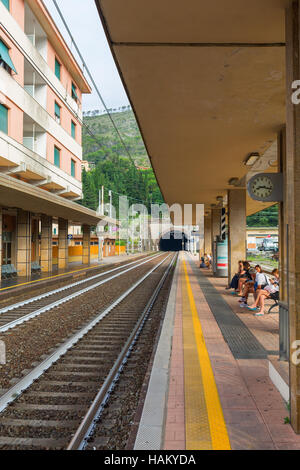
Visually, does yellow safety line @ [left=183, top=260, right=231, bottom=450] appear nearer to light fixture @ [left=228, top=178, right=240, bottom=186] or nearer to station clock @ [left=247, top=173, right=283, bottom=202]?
station clock @ [left=247, top=173, right=283, bottom=202]

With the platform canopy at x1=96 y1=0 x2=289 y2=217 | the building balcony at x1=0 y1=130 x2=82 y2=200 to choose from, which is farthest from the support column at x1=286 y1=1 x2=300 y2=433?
the building balcony at x1=0 y1=130 x2=82 y2=200

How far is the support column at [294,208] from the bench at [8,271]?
61.6 feet

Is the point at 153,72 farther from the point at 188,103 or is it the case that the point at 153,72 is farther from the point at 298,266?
the point at 298,266

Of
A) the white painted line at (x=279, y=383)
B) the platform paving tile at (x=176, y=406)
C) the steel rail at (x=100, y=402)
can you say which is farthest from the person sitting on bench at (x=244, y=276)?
the white painted line at (x=279, y=383)

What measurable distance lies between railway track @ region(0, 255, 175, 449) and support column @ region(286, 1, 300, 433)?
2192 millimetres

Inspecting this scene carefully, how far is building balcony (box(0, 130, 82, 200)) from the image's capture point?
18812 millimetres

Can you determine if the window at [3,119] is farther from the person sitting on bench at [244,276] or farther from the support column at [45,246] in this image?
the person sitting on bench at [244,276]

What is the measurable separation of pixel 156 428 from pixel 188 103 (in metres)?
5.19

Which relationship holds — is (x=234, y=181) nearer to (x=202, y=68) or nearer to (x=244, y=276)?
(x=244, y=276)

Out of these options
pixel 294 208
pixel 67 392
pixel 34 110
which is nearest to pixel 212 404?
pixel 67 392

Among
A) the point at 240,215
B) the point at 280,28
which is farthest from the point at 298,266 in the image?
the point at 240,215

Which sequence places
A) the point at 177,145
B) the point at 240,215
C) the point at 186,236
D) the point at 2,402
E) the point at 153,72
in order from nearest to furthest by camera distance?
the point at 2,402 → the point at 153,72 → the point at 177,145 → the point at 240,215 → the point at 186,236

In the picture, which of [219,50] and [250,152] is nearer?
[219,50]

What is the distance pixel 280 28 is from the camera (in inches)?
169
